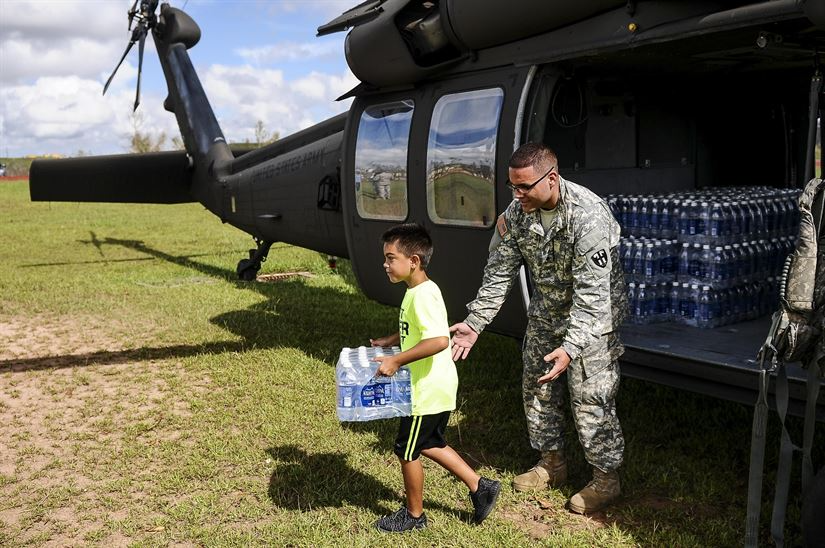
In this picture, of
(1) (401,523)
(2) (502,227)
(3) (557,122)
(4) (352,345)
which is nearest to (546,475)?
(1) (401,523)

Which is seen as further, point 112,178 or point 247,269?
point 247,269

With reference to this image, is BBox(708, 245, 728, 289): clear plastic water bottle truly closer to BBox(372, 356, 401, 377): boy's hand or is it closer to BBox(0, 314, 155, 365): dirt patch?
BBox(372, 356, 401, 377): boy's hand

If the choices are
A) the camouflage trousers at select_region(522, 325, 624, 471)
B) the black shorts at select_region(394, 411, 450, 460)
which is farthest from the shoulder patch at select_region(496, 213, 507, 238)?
the black shorts at select_region(394, 411, 450, 460)

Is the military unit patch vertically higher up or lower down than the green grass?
lower down

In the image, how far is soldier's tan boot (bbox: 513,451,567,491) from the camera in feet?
14.8

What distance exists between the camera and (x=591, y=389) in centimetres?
411

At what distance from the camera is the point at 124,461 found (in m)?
5.23

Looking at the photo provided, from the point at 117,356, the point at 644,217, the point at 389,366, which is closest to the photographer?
the point at 389,366

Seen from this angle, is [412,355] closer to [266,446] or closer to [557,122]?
[266,446]

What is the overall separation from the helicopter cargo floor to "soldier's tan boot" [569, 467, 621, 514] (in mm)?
701

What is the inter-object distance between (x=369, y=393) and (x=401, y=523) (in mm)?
768

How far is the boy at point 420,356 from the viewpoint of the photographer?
373 cm

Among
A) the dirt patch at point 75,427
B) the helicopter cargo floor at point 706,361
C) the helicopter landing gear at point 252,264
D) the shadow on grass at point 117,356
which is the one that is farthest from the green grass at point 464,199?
the helicopter landing gear at point 252,264

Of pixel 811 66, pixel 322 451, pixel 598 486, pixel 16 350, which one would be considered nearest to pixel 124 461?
pixel 322 451
